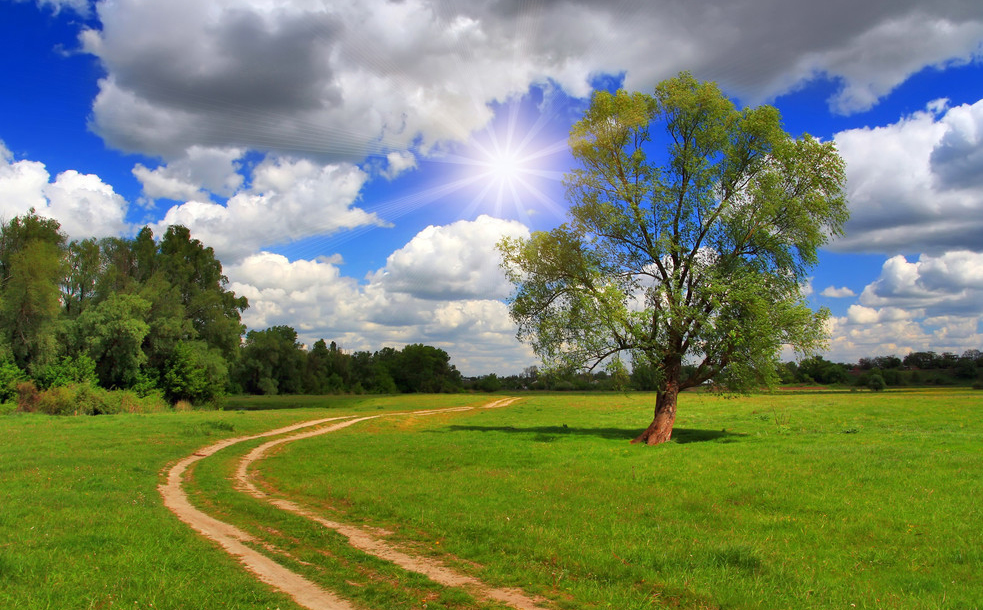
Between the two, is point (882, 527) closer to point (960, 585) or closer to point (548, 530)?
point (960, 585)

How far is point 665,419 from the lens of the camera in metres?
25.0

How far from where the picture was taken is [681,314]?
23.0m

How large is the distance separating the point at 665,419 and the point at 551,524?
15.6 meters

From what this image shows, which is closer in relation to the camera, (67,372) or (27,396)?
(27,396)

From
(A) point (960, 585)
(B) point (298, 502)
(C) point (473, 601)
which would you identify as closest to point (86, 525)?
(B) point (298, 502)

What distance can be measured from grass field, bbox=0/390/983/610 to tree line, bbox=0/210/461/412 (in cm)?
3353

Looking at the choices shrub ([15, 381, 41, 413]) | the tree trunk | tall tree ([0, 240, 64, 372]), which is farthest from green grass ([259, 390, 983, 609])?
tall tree ([0, 240, 64, 372])

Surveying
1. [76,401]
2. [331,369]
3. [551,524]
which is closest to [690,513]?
[551,524]

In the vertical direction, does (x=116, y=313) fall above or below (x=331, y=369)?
above

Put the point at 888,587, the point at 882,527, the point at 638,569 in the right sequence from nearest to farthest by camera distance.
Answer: the point at 888,587, the point at 638,569, the point at 882,527

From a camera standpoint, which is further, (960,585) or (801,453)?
(801,453)

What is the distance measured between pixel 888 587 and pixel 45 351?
6122cm

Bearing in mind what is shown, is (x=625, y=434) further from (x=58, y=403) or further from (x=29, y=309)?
(x=29, y=309)

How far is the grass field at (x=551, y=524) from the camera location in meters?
7.59
